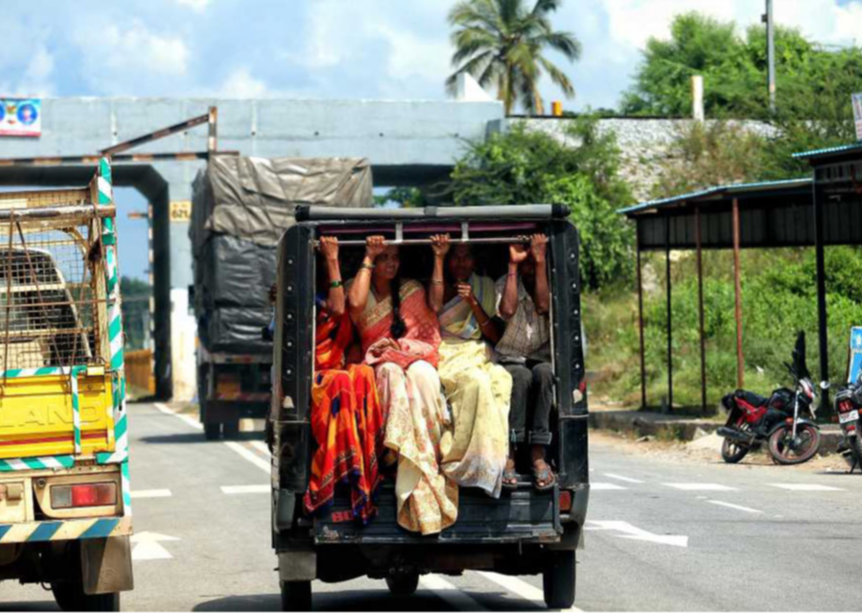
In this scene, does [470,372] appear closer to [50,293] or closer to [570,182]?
Answer: [50,293]

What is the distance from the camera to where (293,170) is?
26016mm

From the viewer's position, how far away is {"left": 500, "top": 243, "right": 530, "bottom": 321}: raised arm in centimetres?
916

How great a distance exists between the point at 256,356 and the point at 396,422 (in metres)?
16.8

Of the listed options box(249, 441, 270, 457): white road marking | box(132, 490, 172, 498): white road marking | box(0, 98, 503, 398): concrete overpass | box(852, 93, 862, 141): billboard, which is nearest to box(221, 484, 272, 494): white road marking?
box(132, 490, 172, 498): white road marking

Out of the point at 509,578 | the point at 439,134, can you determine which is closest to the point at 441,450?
the point at 509,578

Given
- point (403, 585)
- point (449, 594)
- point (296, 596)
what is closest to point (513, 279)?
point (296, 596)

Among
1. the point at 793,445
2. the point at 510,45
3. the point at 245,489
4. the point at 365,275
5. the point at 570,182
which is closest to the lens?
the point at 365,275

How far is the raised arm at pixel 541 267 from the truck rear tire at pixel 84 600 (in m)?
2.89

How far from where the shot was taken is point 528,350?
9273 mm

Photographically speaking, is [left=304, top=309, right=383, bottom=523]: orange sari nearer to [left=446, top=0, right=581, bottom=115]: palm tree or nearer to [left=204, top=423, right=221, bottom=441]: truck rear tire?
[left=204, top=423, right=221, bottom=441]: truck rear tire

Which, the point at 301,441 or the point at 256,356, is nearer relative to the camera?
the point at 301,441

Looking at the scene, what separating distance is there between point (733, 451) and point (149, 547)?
9719 millimetres

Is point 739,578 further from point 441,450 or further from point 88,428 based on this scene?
point 88,428

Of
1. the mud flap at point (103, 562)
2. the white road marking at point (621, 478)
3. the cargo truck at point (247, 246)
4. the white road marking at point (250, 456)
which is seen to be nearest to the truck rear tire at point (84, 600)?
the mud flap at point (103, 562)
